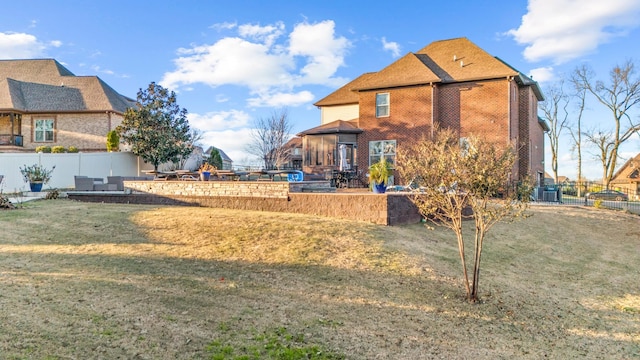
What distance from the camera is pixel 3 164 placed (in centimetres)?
1906

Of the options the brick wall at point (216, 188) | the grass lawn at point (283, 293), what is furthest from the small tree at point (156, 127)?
the grass lawn at point (283, 293)

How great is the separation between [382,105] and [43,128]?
22632 millimetres

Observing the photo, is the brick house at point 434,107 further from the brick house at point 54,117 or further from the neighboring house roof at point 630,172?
the neighboring house roof at point 630,172

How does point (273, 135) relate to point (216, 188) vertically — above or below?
above

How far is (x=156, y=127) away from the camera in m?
24.6

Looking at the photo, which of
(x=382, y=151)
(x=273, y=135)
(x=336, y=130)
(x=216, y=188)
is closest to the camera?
(x=216, y=188)

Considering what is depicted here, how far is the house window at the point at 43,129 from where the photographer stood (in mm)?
26656

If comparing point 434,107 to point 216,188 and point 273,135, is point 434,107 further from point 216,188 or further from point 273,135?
point 273,135

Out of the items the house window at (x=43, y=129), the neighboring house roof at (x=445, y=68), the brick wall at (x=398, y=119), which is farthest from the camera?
the house window at (x=43, y=129)

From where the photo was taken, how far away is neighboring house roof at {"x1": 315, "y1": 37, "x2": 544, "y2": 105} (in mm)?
20875

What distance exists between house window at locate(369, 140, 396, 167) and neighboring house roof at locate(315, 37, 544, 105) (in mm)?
3193

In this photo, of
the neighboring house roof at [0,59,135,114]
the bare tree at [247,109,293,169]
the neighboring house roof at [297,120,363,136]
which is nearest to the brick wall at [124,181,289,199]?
the neighboring house roof at [297,120,363,136]

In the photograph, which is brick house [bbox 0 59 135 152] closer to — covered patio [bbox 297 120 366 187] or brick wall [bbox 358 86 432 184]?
covered patio [bbox 297 120 366 187]

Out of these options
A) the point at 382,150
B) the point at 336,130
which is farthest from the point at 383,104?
the point at 336,130
